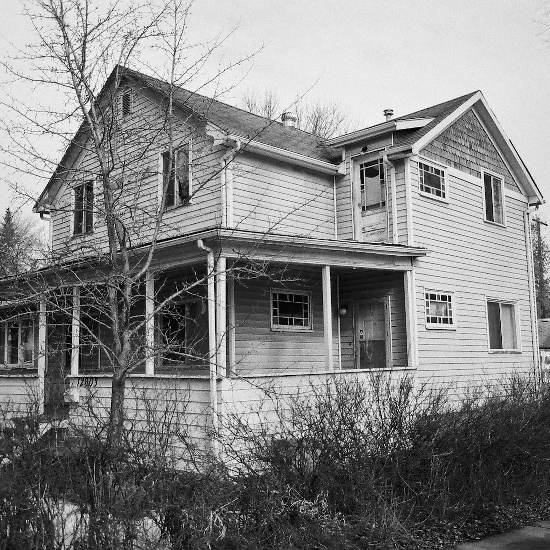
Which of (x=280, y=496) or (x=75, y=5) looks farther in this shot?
(x=75, y=5)

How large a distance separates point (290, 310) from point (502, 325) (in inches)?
252

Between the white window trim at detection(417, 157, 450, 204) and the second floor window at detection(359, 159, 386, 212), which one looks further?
the second floor window at detection(359, 159, 386, 212)

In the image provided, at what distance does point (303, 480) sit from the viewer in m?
6.14

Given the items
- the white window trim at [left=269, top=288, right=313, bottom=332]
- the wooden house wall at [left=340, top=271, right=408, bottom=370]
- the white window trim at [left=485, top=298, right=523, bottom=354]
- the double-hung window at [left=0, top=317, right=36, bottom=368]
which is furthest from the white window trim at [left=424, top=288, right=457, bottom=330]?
the double-hung window at [left=0, top=317, right=36, bottom=368]

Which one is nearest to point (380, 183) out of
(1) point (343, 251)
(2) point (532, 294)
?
(1) point (343, 251)

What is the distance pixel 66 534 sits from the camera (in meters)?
4.82

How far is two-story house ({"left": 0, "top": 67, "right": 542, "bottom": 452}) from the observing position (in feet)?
45.1

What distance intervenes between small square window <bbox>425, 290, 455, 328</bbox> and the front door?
952mm

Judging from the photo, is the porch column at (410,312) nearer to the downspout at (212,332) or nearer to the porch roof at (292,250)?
the porch roof at (292,250)

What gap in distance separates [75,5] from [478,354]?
1265 centimetres

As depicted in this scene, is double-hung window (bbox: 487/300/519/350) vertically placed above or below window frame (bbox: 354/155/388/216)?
below

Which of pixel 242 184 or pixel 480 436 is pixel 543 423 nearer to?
pixel 480 436

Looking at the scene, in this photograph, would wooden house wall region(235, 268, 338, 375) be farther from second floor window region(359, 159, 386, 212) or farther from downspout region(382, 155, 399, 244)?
second floor window region(359, 159, 386, 212)

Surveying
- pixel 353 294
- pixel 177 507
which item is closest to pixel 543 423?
pixel 177 507
